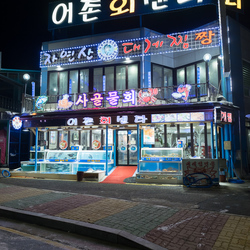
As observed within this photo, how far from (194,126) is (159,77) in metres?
4.35

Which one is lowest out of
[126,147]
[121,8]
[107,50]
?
[126,147]

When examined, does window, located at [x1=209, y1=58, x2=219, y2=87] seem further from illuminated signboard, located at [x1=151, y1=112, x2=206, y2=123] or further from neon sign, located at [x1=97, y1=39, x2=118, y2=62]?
neon sign, located at [x1=97, y1=39, x2=118, y2=62]

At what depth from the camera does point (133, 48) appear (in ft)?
50.3

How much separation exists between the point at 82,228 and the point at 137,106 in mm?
8589

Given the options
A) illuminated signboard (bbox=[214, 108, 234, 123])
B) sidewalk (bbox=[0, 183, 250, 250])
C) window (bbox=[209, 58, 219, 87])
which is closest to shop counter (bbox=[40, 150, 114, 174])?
sidewalk (bbox=[0, 183, 250, 250])

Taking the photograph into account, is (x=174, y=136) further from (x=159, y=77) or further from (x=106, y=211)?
(x=106, y=211)

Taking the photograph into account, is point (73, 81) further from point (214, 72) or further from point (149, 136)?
point (214, 72)

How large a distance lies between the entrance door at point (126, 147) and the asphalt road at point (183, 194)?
459 centimetres

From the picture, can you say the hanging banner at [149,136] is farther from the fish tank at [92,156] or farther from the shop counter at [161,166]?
the fish tank at [92,156]

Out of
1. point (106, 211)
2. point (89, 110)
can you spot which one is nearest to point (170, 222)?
point (106, 211)

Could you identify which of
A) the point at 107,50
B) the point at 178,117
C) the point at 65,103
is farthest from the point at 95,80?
the point at 178,117

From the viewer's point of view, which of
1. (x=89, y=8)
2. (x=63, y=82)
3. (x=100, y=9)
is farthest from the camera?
(x=89, y=8)

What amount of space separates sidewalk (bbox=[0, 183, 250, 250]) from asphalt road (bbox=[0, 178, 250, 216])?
896 mm

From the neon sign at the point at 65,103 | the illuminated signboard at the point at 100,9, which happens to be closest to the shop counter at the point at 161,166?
the neon sign at the point at 65,103
